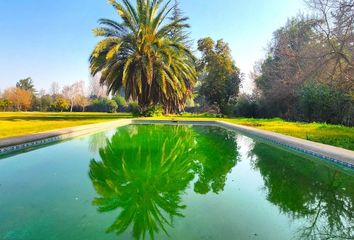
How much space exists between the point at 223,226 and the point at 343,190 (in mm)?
2797

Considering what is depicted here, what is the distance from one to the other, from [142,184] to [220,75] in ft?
91.3

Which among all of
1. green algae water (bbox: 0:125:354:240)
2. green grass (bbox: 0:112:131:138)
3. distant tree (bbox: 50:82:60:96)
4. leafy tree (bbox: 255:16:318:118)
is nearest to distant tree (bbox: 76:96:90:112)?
distant tree (bbox: 50:82:60:96)

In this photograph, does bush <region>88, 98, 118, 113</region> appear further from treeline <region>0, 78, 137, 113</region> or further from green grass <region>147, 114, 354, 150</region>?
green grass <region>147, 114, 354, 150</region>

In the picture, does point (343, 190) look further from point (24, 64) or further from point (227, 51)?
point (24, 64)

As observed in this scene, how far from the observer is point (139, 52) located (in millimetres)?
23500

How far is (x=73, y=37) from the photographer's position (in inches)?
1151

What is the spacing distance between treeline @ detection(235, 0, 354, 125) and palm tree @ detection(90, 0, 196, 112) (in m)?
8.36

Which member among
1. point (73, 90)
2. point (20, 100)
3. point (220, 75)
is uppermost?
point (73, 90)

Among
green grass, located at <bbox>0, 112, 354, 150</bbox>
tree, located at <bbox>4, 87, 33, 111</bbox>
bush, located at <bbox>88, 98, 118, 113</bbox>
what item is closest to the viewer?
green grass, located at <bbox>0, 112, 354, 150</bbox>

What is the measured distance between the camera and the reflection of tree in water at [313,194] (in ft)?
11.4

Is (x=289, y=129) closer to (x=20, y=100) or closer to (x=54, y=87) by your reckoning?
(x=20, y=100)

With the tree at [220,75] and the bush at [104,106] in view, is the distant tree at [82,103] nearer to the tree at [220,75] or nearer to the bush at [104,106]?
the bush at [104,106]

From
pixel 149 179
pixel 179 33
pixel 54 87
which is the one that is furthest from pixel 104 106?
pixel 149 179

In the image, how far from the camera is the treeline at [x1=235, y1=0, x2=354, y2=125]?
13141mm
